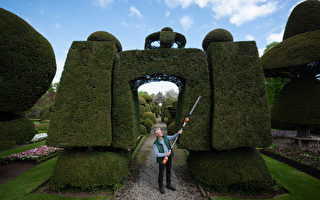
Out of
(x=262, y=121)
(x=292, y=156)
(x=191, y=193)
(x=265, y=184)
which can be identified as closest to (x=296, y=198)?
(x=265, y=184)

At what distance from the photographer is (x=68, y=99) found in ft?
14.3

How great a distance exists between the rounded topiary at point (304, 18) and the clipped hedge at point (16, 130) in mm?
Result: 16448

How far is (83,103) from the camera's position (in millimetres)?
4371

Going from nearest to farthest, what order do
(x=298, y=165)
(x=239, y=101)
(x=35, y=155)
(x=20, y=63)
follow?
(x=239, y=101) → (x=20, y=63) → (x=298, y=165) → (x=35, y=155)

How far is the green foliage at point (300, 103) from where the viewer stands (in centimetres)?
785

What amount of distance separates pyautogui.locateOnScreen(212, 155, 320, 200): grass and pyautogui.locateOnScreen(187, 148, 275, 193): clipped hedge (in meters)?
0.42

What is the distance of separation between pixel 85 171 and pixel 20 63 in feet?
14.9

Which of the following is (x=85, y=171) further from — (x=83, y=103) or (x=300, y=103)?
(x=300, y=103)

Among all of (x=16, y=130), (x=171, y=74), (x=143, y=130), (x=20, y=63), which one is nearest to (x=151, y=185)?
(x=171, y=74)

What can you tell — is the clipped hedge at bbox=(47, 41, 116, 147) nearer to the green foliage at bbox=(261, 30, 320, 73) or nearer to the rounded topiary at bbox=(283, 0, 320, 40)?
the green foliage at bbox=(261, 30, 320, 73)

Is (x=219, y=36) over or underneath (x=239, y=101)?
over

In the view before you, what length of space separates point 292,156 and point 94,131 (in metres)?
9.49

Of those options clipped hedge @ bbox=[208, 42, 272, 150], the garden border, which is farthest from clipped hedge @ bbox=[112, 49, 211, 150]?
the garden border

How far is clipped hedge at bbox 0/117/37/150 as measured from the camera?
4961 mm
